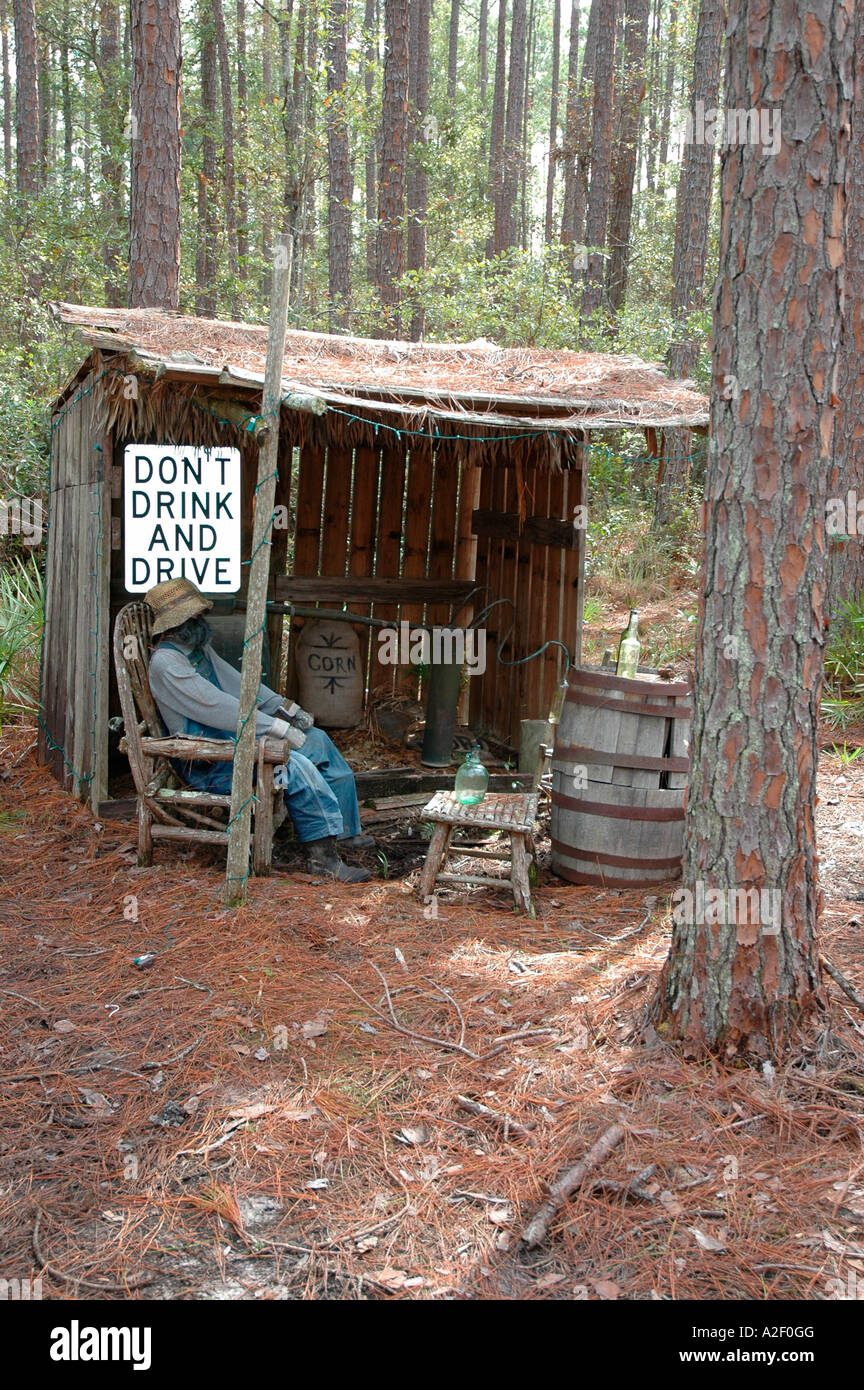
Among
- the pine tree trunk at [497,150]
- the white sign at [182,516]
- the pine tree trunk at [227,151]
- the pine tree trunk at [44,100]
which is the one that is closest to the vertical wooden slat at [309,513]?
the white sign at [182,516]

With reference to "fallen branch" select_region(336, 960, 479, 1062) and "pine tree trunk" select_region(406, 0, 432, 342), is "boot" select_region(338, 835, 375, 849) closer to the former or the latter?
"fallen branch" select_region(336, 960, 479, 1062)

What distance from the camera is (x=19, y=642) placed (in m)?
8.39

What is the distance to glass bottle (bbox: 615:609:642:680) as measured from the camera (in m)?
5.34

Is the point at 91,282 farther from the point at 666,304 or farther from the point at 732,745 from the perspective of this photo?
the point at 732,745

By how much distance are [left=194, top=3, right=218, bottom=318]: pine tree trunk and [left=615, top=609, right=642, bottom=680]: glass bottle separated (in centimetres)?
1261

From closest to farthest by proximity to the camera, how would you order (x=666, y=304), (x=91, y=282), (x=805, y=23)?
1. (x=805, y=23)
2. (x=91, y=282)
3. (x=666, y=304)

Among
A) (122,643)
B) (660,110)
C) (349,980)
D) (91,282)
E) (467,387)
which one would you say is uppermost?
(660,110)

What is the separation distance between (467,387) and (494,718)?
118 inches

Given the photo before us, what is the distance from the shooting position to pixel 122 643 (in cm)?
542

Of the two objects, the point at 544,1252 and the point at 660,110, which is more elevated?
the point at 660,110

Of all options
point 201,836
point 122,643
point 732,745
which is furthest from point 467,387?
point 732,745

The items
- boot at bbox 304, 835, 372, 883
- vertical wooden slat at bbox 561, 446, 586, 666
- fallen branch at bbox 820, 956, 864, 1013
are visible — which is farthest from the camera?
vertical wooden slat at bbox 561, 446, 586, 666

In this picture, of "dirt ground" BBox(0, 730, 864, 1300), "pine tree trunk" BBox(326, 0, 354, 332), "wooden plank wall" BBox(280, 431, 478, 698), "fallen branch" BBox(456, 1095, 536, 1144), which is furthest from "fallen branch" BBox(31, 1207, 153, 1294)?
"pine tree trunk" BBox(326, 0, 354, 332)

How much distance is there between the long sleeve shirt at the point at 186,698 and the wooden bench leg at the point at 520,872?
1293 millimetres
